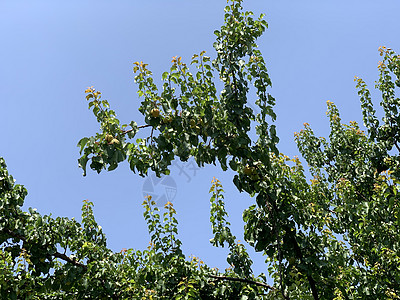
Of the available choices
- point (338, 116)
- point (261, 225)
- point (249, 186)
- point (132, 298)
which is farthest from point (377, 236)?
point (338, 116)

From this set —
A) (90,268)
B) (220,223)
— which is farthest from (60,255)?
(220,223)

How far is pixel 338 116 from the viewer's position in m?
11.5

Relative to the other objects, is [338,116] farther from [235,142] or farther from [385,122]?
[235,142]

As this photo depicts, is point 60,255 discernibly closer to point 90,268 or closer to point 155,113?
point 90,268

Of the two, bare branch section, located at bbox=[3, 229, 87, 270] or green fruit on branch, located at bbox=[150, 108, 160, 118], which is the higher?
green fruit on branch, located at bbox=[150, 108, 160, 118]

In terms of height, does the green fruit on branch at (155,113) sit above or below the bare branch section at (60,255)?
above

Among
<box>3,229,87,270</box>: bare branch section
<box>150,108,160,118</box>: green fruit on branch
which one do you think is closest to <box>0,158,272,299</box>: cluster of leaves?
<box>3,229,87,270</box>: bare branch section

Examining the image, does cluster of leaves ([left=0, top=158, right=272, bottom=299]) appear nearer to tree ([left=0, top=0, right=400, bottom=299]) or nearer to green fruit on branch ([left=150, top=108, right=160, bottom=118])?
tree ([left=0, top=0, right=400, bottom=299])

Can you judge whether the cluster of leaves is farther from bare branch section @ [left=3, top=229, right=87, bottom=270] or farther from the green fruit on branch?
the green fruit on branch

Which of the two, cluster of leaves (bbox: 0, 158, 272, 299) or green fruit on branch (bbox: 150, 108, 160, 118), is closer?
green fruit on branch (bbox: 150, 108, 160, 118)

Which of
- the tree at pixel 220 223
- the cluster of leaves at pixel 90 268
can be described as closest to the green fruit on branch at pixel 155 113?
the tree at pixel 220 223

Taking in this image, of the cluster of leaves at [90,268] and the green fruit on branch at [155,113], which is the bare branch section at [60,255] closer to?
the cluster of leaves at [90,268]

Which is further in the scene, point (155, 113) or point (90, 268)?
point (90, 268)

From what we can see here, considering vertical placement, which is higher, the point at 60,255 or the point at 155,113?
the point at 155,113
